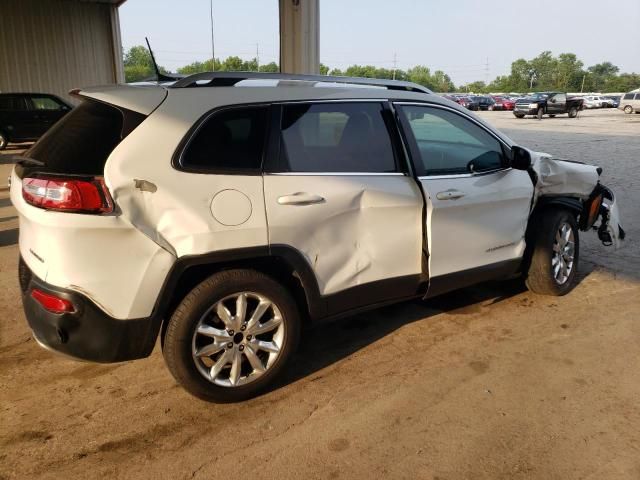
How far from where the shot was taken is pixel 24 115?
15859mm

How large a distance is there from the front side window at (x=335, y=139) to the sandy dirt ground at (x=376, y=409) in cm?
126

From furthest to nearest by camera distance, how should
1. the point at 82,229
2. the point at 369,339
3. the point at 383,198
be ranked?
the point at 369,339 < the point at 383,198 < the point at 82,229

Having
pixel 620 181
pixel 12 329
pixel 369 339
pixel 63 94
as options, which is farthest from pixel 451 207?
pixel 63 94

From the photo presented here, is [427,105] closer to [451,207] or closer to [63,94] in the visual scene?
[451,207]

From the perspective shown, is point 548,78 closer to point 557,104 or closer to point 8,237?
point 557,104

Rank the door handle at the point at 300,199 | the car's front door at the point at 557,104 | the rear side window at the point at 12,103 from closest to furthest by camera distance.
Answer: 1. the door handle at the point at 300,199
2. the rear side window at the point at 12,103
3. the car's front door at the point at 557,104

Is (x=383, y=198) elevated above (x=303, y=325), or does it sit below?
above

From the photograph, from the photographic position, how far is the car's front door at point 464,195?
138 inches

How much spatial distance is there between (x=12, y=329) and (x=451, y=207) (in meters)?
3.19

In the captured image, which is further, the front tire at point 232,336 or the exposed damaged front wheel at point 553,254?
the exposed damaged front wheel at point 553,254

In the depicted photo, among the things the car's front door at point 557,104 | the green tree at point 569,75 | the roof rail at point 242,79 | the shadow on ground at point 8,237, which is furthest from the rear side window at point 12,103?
the green tree at point 569,75

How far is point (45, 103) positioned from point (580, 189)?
16.2 metres

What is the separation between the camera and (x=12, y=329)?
3828 mm

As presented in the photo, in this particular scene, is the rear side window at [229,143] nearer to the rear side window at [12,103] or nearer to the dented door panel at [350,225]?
the dented door panel at [350,225]
